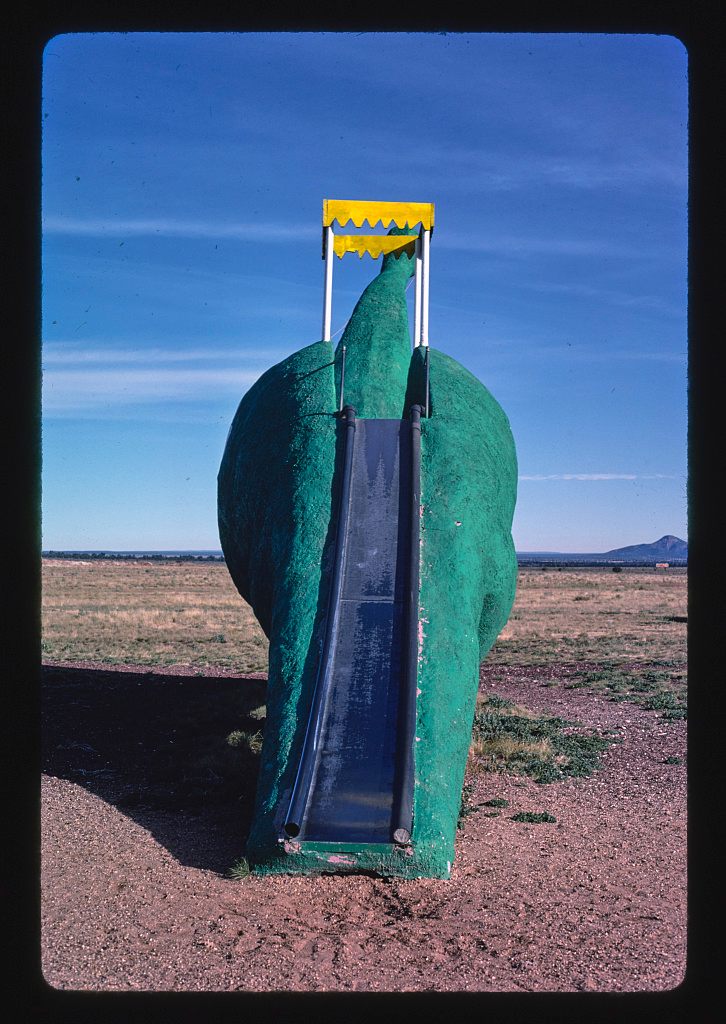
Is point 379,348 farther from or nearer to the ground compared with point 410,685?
farther from the ground

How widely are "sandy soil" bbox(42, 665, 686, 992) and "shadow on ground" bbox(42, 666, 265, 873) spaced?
0.05 meters

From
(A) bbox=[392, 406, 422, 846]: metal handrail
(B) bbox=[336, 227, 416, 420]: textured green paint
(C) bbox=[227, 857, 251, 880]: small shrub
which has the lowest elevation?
(C) bbox=[227, 857, 251, 880]: small shrub

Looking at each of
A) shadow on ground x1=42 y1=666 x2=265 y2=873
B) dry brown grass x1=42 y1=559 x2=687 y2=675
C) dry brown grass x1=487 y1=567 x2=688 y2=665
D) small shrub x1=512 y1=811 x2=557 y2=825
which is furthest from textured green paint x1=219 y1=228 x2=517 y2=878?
dry brown grass x1=487 y1=567 x2=688 y2=665

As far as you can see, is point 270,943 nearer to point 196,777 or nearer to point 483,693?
point 196,777

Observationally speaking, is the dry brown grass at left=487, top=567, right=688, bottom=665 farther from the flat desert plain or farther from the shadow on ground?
the shadow on ground

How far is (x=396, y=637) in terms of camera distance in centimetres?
825

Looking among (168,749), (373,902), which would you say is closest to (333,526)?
(373,902)

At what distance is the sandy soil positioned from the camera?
5727 mm

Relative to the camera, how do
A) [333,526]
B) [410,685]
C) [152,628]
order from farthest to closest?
1. [152,628]
2. [333,526]
3. [410,685]

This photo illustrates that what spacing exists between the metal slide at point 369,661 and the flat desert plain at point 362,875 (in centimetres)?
56

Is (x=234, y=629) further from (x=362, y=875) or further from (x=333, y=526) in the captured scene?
(x=362, y=875)

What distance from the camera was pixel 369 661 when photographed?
8039 mm

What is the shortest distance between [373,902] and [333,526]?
3608mm

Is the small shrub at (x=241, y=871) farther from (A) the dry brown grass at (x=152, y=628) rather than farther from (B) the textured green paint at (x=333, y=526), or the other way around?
(A) the dry brown grass at (x=152, y=628)
